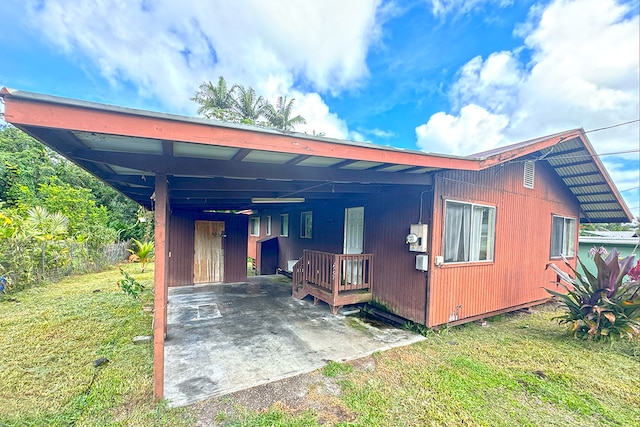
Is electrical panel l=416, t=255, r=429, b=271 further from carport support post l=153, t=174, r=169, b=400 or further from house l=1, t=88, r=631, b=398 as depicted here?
carport support post l=153, t=174, r=169, b=400

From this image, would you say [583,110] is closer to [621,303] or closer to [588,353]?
[621,303]

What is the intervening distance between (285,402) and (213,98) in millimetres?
18410

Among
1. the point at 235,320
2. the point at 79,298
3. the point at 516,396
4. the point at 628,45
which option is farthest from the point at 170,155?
the point at 628,45

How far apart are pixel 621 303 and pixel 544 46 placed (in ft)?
26.0

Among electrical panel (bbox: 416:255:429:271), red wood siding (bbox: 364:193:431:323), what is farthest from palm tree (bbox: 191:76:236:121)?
electrical panel (bbox: 416:255:429:271)

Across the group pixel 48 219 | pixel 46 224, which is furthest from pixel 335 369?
pixel 48 219

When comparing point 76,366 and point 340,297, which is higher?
point 340,297

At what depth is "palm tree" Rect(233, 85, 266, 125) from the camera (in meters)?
18.1

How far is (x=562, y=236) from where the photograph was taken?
7.63m

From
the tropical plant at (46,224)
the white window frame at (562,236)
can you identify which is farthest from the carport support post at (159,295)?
the white window frame at (562,236)

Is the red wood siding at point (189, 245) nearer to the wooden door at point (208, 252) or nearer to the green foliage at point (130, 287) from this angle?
the wooden door at point (208, 252)

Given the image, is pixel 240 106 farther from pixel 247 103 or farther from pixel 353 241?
pixel 353 241

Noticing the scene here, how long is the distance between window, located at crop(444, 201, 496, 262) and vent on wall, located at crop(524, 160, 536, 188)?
144 centimetres

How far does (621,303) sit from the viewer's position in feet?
14.6
